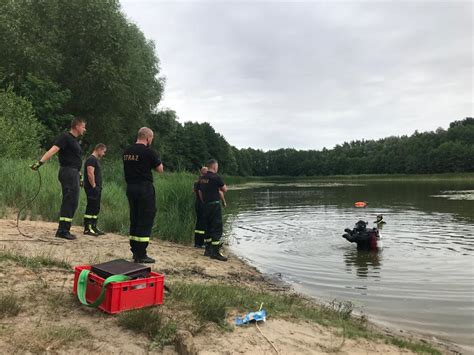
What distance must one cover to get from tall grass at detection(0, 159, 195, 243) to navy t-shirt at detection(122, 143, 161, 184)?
13.1 feet

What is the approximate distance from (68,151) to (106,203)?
214 inches

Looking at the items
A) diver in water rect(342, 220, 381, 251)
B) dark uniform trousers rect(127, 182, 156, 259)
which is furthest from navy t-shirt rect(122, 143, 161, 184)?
diver in water rect(342, 220, 381, 251)

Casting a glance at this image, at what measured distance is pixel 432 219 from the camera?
18.2 meters

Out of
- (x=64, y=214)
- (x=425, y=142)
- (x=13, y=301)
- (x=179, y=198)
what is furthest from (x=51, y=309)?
(x=425, y=142)

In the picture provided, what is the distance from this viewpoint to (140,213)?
20.5ft

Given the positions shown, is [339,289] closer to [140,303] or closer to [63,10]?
[140,303]

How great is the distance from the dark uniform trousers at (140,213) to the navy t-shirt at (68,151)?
159 centimetres

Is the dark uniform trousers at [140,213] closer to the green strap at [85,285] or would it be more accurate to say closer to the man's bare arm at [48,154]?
the man's bare arm at [48,154]

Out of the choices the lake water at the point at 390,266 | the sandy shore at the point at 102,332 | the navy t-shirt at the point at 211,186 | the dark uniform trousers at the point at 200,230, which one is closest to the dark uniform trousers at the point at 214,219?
the navy t-shirt at the point at 211,186

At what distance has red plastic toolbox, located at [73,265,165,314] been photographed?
3.90m

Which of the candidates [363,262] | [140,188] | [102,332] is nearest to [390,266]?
[363,262]

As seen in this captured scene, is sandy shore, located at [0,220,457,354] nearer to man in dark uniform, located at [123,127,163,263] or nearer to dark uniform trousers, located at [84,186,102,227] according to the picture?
man in dark uniform, located at [123,127,163,263]

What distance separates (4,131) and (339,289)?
12.2 metres

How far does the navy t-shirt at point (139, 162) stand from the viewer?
6.22 meters
